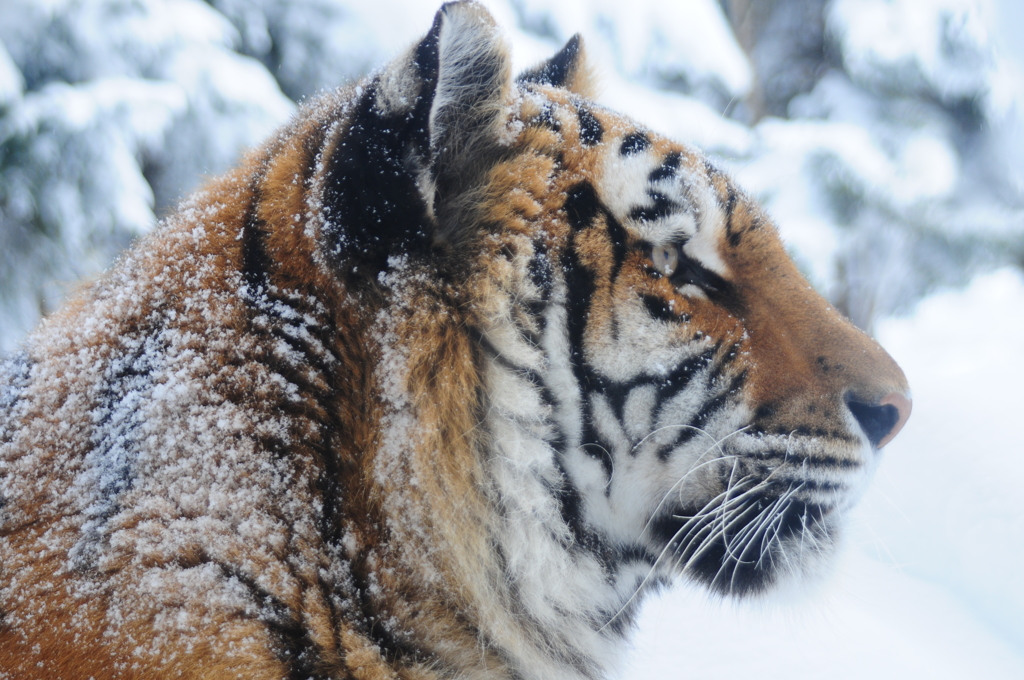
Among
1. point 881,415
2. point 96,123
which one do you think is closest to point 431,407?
point 881,415

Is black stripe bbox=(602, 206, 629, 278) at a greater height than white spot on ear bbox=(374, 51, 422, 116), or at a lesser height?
greater

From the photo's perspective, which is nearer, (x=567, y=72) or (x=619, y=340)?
(x=619, y=340)

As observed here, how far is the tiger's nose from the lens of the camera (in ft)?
4.36

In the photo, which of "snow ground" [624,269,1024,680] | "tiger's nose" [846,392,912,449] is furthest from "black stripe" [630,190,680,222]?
"snow ground" [624,269,1024,680]

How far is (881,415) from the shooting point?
1.35 meters

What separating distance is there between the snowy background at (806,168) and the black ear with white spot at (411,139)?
131 millimetres

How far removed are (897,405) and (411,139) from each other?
3.58 feet

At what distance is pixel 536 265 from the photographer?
1.18 metres

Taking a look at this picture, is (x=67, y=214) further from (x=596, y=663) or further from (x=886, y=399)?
(x=886, y=399)

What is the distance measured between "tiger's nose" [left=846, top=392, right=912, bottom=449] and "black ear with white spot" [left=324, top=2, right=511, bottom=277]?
0.89 meters

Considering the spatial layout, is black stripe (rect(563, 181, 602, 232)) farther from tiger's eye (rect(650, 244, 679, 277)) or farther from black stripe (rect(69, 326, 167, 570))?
black stripe (rect(69, 326, 167, 570))

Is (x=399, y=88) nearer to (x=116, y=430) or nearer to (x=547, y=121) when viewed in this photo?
(x=547, y=121)

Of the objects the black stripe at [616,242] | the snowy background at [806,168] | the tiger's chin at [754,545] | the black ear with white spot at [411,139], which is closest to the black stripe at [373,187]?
the black ear with white spot at [411,139]

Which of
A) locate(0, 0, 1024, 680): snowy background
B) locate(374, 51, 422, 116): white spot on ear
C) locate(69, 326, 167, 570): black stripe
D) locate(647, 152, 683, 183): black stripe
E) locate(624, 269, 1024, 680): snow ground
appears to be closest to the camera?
locate(69, 326, 167, 570): black stripe
